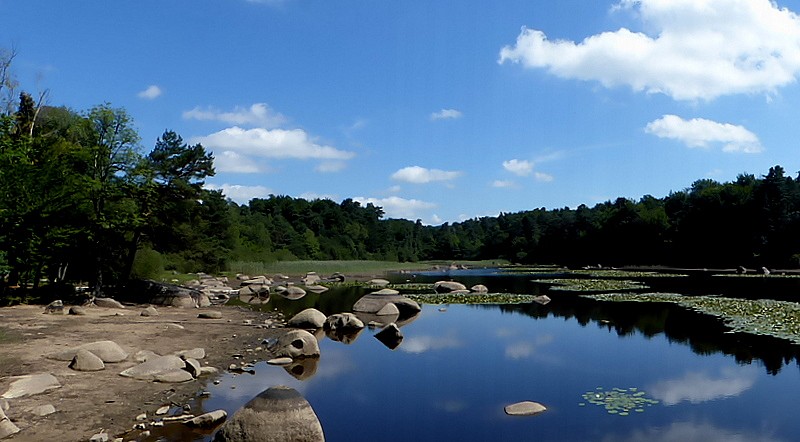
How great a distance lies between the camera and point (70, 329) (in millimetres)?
17844

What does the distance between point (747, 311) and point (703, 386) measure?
1495 centimetres

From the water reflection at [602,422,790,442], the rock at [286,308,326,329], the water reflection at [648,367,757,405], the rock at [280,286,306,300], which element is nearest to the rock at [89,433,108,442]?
the water reflection at [602,422,790,442]

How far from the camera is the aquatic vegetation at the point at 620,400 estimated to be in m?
11.1

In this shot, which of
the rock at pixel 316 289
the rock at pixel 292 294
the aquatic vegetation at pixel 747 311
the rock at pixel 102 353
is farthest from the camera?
the rock at pixel 316 289

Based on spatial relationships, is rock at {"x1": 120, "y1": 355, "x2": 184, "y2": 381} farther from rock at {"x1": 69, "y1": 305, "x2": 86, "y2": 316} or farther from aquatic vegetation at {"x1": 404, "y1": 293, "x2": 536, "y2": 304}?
aquatic vegetation at {"x1": 404, "y1": 293, "x2": 536, "y2": 304}

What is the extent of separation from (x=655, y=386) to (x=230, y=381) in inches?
388

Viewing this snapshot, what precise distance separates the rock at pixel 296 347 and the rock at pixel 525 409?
729 centimetres

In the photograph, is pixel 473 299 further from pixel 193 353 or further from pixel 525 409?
pixel 525 409

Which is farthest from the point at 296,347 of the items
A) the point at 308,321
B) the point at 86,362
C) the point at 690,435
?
the point at 690,435

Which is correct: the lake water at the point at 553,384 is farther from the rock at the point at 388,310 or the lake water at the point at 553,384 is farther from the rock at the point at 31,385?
the rock at the point at 388,310

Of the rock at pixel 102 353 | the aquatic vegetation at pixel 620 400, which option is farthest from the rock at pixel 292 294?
the aquatic vegetation at pixel 620 400

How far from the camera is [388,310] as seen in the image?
27641mm

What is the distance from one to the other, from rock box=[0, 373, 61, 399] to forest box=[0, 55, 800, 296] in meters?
8.89

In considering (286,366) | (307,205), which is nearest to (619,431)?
(286,366)
